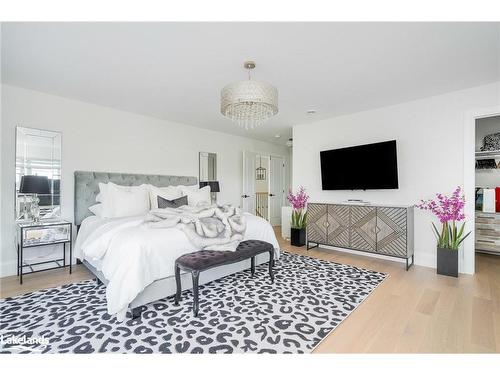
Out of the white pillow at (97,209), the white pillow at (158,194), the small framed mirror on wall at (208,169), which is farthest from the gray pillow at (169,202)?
the small framed mirror on wall at (208,169)

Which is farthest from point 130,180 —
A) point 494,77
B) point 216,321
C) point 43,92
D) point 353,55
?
point 494,77

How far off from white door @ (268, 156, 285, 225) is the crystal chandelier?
13.7ft

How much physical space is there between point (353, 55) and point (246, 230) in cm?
217

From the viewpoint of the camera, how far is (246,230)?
3.03m

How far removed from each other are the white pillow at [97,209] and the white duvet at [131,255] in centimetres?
79

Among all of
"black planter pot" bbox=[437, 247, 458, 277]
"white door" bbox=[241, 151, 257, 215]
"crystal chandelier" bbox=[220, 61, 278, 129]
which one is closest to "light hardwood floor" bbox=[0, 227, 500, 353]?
"black planter pot" bbox=[437, 247, 458, 277]

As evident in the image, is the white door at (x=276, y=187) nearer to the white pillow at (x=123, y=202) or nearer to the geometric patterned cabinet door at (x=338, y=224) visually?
the geometric patterned cabinet door at (x=338, y=224)

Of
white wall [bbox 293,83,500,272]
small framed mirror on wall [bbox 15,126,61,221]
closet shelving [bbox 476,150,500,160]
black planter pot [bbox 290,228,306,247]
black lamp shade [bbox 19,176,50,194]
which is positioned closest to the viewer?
black lamp shade [bbox 19,176,50,194]

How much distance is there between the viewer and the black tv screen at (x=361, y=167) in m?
3.65

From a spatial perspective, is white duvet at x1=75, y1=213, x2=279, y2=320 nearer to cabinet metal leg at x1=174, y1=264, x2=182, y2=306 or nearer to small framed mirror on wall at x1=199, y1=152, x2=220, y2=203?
cabinet metal leg at x1=174, y1=264, x2=182, y2=306

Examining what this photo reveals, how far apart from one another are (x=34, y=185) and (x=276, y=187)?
511 centimetres

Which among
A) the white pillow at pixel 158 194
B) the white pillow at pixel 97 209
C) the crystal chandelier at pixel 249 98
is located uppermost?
the crystal chandelier at pixel 249 98

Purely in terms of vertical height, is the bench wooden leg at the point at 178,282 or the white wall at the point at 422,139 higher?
the white wall at the point at 422,139

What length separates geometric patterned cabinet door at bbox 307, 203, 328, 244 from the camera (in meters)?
4.07
